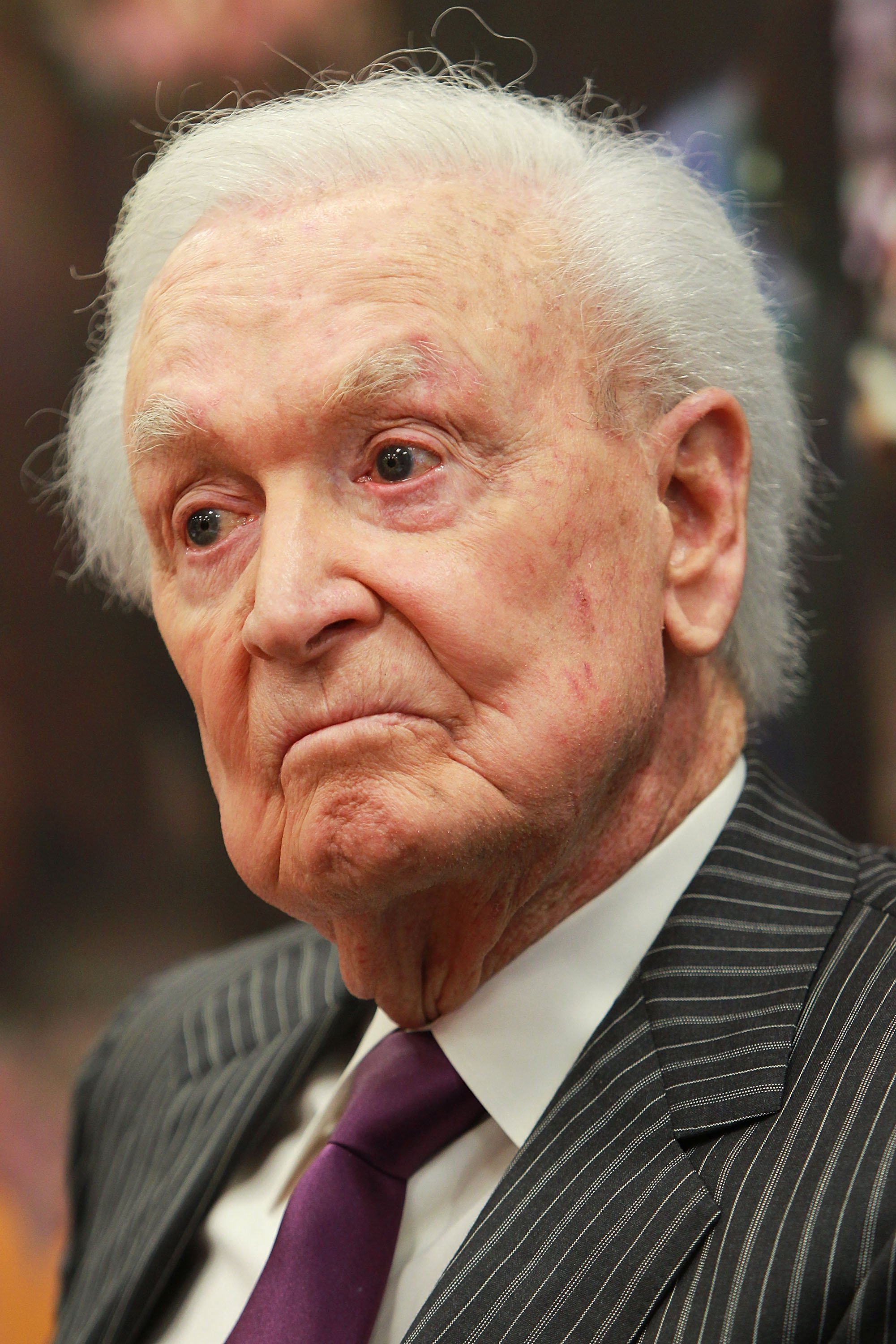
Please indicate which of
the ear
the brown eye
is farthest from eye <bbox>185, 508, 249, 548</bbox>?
the ear

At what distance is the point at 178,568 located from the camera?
1525 mm

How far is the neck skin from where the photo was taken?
141cm

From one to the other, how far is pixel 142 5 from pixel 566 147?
1.18 m

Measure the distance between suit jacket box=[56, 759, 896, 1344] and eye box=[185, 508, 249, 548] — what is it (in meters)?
0.72

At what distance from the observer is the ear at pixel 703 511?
1.47 metres

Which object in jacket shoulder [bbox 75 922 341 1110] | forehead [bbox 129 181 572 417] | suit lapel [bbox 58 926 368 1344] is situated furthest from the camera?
jacket shoulder [bbox 75 922 341 1110]

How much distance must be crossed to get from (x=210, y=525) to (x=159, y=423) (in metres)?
0.14

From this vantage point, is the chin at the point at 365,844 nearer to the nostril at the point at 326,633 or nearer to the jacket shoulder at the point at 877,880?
the nostril at the point at 326,633

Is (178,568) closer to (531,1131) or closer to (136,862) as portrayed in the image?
(531,1131)

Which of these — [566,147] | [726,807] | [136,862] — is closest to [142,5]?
[566,147]

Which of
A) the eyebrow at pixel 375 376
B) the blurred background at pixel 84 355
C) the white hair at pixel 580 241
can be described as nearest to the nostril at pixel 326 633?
the eyebrow at pixel 375 376

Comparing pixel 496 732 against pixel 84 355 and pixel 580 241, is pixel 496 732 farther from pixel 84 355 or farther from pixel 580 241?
pixel 84 355

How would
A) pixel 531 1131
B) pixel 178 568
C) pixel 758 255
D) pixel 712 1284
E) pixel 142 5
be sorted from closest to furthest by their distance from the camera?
pixel 712 1284, pixel 531 1131, pixel 178 568, pixel 758 255, pixel 142 5

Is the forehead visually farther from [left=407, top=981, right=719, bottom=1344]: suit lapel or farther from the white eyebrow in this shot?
[left=407, top=981, right=719, bottom=1344]: suit lapel
